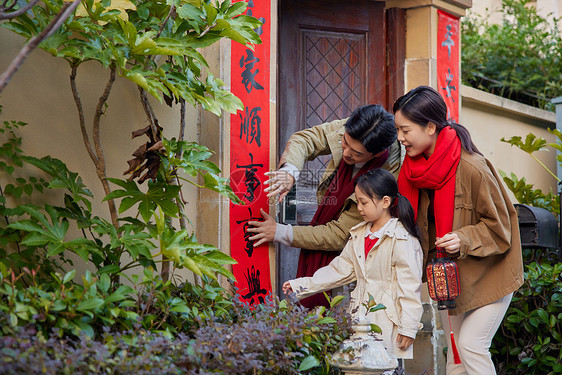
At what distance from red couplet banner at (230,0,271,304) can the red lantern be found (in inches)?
47.5

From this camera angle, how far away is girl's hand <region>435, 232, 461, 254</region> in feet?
11.6

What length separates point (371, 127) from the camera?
4.04 m

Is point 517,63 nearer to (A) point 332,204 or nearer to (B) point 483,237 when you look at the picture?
(A) point 332,204

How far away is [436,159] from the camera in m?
3.71

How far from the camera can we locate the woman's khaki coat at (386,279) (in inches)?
144

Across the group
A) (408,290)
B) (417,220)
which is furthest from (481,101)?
(408,290)

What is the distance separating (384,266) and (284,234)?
749 millimetres

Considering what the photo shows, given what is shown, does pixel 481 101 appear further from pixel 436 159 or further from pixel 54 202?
pixel 54 202

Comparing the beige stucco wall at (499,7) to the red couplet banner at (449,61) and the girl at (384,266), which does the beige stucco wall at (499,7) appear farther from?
the girl at (384,266)

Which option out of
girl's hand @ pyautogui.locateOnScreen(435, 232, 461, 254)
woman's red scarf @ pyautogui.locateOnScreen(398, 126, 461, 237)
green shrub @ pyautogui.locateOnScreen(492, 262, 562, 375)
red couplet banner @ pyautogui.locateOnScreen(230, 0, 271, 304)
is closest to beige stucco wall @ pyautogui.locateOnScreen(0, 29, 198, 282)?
red couplet banner @ pyautogui.locateOnScreen(230, 0, 271, 304)

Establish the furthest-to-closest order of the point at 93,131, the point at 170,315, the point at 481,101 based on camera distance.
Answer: the point at 481,101 → the point at 93,131 → the point at 170,315

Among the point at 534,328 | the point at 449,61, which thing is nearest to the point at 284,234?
the point at 534,328

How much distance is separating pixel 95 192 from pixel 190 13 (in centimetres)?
123

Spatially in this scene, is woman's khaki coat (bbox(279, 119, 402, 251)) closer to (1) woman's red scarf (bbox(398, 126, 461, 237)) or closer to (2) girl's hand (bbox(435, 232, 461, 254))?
(1) woman's red scarf (bbox(398, 126, 461, 237))
